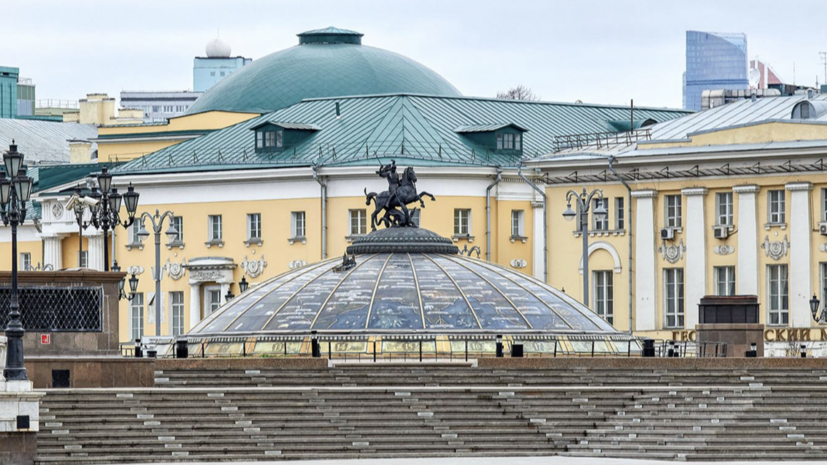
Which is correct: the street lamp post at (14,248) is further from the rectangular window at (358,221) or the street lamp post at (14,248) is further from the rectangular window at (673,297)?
the rectangular window at (358,221)

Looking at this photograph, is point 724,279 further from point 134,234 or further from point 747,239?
point 134,234

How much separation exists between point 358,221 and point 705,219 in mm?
11593

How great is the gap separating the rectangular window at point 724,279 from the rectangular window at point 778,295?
3.94ft

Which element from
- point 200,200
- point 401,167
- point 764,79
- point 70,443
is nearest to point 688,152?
point 401,167

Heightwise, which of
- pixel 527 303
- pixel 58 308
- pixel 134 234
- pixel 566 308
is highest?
pixel 134 234

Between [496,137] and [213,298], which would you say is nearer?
[496,137]

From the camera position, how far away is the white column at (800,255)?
7600cm

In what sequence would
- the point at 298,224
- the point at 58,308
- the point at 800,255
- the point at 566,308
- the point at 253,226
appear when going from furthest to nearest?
the point at 253,226
the point at 298,224
the point at 800,255
the point at 566,308
the point at 58,308

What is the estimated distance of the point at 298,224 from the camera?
85.6m

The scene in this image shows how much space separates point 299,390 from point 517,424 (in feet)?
12.3

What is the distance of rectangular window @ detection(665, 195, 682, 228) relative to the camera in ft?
262

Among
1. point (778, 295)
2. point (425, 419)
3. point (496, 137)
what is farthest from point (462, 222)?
point (425, 419)

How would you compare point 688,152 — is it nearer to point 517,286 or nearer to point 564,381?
point 517,286

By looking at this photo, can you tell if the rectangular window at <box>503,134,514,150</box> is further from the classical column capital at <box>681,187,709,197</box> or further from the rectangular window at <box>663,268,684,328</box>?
the classical column capital at <box>681,187,709,197</box>
